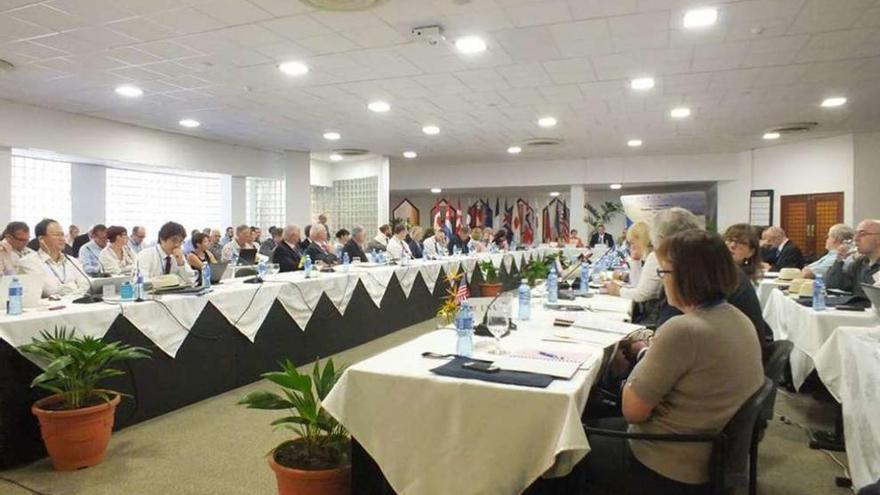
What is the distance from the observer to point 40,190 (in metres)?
9.09

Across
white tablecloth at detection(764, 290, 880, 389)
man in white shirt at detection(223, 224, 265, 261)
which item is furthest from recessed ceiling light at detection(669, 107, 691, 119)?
man in white shirt at detection(223, 224, 265, 261)

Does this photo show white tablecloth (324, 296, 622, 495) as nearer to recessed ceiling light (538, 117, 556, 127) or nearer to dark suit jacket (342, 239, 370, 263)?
dark suit jacket (342, 239, 370, 263)

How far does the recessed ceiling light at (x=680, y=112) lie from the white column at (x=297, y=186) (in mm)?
7497

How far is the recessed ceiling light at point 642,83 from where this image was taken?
6.25m

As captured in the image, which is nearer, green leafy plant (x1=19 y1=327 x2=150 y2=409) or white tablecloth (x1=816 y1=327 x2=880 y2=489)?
white tablecloth (x1=816 y1=327 x2=880 y2=489)

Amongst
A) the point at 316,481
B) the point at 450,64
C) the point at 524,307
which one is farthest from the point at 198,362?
the point at 450,64

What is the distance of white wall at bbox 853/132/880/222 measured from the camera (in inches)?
390

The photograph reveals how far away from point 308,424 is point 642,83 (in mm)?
5749

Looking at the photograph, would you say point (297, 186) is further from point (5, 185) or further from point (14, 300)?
point (14, 300)

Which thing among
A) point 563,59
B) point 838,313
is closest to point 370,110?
point 563,59

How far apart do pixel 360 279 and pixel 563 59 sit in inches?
119

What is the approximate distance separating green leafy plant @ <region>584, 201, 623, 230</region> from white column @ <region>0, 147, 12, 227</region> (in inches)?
560

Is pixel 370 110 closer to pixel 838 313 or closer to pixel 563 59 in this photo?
pixel 563 59

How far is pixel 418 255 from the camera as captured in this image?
949cm
